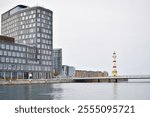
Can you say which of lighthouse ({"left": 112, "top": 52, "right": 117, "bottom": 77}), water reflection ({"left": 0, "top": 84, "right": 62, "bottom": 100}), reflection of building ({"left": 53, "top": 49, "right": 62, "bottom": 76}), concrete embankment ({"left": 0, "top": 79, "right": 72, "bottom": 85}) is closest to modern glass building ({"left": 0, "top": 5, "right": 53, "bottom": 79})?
concrete embankment ({"left": 0, "top": 79, "right": 72, "bottom": 85})

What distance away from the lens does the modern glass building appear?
10594 cm

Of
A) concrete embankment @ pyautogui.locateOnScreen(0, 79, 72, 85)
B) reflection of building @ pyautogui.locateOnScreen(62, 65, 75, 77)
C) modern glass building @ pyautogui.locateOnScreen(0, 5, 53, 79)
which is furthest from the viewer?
reflection of building @ pyautogui.locateOnScreen(62, 65, 75, 77)

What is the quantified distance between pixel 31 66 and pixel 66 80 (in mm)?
21333

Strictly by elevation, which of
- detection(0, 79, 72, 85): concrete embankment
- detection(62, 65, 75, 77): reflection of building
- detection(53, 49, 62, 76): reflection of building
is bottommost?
detection(0, 79, 72, 85): concrete embankment

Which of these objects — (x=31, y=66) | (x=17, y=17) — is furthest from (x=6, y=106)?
(x=17, y=17)

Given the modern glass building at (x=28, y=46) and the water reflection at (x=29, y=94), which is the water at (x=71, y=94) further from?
the modern glass building at (x=28, y=46)

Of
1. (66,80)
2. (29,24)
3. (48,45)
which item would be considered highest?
(29,24)

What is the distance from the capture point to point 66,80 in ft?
434

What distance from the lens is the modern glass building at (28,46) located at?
348 feet

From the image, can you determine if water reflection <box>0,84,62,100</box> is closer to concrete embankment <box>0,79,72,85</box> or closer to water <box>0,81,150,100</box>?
water <box>0,81,150,100</box>

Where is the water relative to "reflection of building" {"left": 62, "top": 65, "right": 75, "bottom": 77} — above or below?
below

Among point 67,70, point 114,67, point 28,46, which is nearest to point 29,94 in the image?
point 28,46

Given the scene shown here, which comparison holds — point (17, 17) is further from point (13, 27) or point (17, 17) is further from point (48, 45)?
point (48, 45)

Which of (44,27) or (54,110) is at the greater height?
(44,27)
